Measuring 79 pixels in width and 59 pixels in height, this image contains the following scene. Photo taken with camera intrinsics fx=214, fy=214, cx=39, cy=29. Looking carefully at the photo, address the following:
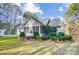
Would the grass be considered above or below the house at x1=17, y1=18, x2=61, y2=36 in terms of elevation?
below

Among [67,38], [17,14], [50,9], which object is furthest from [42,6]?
[67,38]

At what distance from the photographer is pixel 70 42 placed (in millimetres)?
2176

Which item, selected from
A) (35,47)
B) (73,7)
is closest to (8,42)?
(35,47)

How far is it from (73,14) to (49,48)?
0.43 m

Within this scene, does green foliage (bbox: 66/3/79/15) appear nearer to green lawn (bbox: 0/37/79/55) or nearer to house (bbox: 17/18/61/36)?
house (bbox: 17/18/61/36)

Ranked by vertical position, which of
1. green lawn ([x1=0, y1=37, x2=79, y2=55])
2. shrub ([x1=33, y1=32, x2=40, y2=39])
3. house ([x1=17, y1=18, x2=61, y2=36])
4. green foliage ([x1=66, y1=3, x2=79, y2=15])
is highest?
green foliage ([x1=66, y1=3, x2=79, y2=15])

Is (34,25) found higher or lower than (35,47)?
higher

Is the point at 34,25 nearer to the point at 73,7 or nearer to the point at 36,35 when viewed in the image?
the point at 36,35

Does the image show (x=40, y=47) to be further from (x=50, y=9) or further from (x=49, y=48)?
(x=50, y=9)

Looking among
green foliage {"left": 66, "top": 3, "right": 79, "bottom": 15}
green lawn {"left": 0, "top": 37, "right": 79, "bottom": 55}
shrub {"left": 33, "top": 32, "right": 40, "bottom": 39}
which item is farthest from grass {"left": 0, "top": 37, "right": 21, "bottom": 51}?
green foliage {"left": 66, "top": 3, "right": 79, "bottom": 15}

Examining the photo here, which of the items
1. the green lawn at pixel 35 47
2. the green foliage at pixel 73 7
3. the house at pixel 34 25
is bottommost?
the green lawn at pixel 35 47

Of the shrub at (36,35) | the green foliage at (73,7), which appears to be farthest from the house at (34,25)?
the green foliage at (73,7)

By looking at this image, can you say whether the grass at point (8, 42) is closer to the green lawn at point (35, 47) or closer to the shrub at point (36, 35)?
the green lawn at point (35, 47)

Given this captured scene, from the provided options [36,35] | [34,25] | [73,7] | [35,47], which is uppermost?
[73,7]
